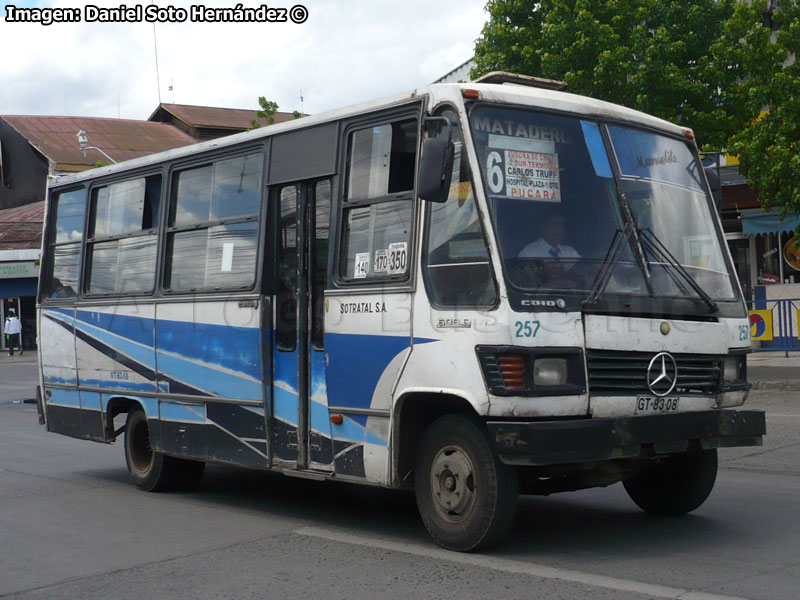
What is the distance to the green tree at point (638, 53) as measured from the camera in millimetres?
21469

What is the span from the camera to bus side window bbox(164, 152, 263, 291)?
339 inches

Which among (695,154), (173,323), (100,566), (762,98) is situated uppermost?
(762,98)

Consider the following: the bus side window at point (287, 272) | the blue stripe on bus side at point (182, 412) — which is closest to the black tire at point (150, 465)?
the blue stripe on bus side at point (182, 412)

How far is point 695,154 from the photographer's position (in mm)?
7945

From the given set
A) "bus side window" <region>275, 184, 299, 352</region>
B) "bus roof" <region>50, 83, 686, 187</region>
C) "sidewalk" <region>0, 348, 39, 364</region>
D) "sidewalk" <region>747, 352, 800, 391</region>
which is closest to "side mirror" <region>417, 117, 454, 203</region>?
"bus roof" <region>50, 83, 686, 187</region>

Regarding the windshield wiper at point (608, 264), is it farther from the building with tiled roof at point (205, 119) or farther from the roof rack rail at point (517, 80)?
the building with tiled roof at point (205, 119)

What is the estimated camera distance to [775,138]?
62.2ft

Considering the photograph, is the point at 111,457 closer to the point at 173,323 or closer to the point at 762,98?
the point at 173,323

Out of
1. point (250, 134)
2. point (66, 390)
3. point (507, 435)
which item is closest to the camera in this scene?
point (507, 435)

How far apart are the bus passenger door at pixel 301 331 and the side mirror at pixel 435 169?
1.44 m

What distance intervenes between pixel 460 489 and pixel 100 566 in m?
2.27

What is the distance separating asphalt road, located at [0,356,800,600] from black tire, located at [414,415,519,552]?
0.17m

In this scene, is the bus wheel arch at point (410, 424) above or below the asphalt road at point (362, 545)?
above

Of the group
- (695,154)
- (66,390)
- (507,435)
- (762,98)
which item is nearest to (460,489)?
(507,435)
